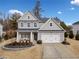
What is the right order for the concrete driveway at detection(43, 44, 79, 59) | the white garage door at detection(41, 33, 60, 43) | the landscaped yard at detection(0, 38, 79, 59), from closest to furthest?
1. the concrete driveway at detection(43, 44, 79, 59)
2. the landscaped yard at detection(0, 38, 79, 59)
3. the white garage door at detection(41, 33, 60, 43)

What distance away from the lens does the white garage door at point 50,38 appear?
44.8 metres

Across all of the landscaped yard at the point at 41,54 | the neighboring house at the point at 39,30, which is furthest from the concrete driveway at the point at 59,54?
the neighboring house at the point at 39,30

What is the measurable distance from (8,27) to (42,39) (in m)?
34.0

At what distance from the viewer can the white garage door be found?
147ft

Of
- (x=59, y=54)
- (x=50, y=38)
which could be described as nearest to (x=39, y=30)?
(x=50, y=38)

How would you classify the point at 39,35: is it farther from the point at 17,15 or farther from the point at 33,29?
the point at 17,15

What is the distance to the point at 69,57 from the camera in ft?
80.4

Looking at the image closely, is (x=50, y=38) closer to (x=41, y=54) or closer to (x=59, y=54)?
(x=41, y=54)

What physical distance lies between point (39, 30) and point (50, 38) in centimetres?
347

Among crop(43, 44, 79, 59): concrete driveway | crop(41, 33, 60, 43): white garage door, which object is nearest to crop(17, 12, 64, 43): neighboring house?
crop(41, 33, 60, 43): white garage door

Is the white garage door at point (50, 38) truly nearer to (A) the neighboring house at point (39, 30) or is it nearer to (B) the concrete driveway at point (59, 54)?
(A) the neighboring house at point (39, 30)

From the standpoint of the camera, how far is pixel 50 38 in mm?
44969

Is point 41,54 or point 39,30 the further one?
point 39,30

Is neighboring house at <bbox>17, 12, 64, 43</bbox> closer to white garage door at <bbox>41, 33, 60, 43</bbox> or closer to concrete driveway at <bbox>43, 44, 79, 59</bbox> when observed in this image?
white garage door at <bbox>41, 33, 60, 43</bbox>
